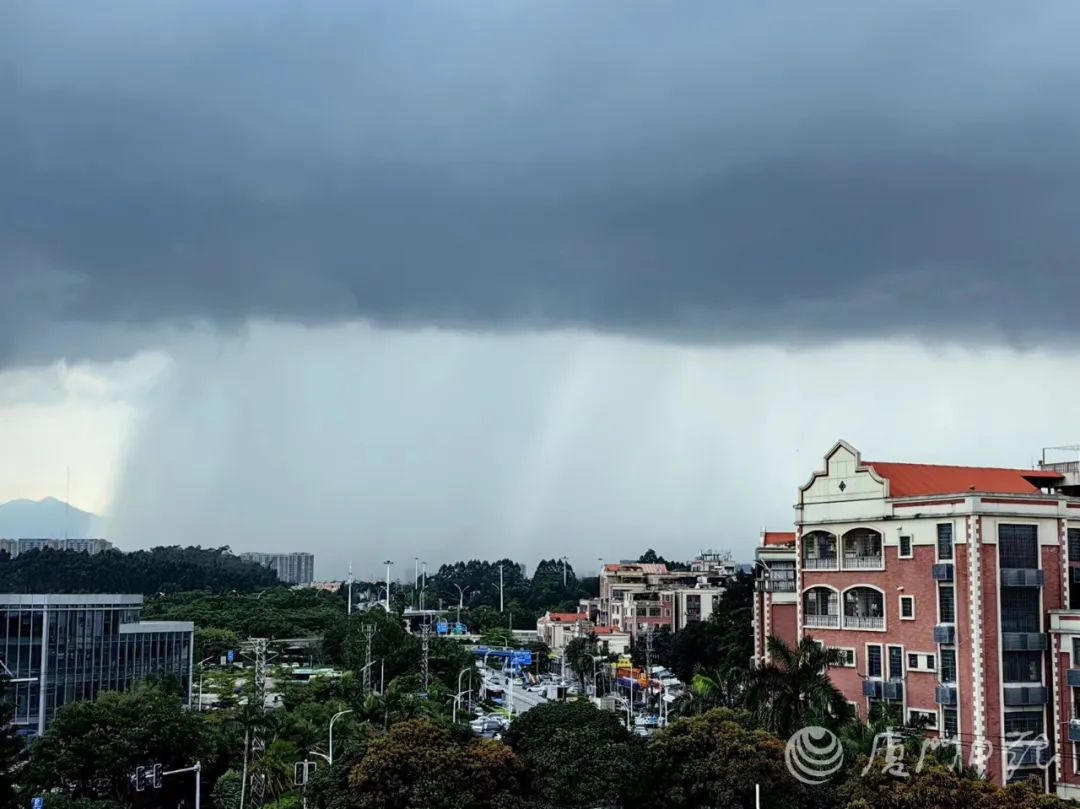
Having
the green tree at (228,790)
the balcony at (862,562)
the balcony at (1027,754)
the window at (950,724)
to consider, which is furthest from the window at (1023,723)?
the green tree at (228,790)

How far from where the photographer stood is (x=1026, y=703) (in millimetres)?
58781

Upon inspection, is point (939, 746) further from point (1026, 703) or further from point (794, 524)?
point (794, 524)

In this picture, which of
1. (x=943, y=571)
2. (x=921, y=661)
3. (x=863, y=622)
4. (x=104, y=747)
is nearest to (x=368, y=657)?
(x=104, y=747)

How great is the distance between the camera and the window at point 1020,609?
2347 inches

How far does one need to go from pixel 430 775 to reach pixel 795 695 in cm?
1676

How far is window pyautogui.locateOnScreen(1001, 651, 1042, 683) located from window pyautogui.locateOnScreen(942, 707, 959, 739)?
3.07 meters

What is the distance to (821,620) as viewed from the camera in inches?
2724

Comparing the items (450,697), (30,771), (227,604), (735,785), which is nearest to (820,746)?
(735,785)

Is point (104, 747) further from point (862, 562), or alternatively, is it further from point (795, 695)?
point (862, 562)

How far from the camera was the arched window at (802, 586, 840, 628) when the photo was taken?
68.2 metres

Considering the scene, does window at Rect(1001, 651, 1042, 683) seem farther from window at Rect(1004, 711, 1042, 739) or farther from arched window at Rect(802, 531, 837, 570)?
arched window at Rect(802, 531, 837, 570)

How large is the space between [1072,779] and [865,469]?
18755 mm

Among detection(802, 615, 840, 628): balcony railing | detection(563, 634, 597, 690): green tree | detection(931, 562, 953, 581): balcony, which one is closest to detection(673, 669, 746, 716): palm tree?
detection(802, 615, 840, 628): balcony railing

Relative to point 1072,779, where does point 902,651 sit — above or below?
above
